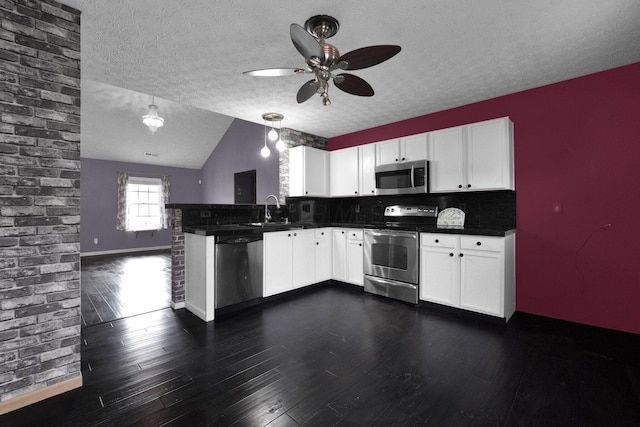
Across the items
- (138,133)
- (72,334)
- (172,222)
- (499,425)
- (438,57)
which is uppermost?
(138,133)

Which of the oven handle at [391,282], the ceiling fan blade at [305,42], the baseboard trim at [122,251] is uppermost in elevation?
the ceiling fan blade at [305,42]

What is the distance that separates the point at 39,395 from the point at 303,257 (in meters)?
2.67

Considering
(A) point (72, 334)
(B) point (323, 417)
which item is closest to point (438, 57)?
(B) point (323, 417)

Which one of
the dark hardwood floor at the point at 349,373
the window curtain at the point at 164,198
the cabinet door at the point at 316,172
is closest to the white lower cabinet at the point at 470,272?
the dark hardwood floor at the point at 349,373

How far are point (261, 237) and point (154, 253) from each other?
5.68 meters

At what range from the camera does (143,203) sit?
8047 mm

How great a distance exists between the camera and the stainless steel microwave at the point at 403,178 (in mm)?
3506

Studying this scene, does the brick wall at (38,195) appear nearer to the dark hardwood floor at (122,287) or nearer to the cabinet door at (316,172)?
the dark hardwood floor at (122,287)

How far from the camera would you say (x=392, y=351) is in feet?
7.42

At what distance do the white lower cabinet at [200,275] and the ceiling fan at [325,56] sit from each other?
6.04ft

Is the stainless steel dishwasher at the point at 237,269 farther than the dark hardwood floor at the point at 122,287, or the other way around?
the dark hardwood floor at the point at 122,287

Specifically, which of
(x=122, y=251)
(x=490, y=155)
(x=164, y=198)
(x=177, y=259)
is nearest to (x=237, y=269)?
(x=177, y=259)

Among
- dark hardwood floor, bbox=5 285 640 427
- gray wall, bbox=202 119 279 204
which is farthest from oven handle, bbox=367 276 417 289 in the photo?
gray wall, bbox=202 119 279 204

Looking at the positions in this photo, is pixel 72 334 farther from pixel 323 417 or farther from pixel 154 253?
pixel 154 253
